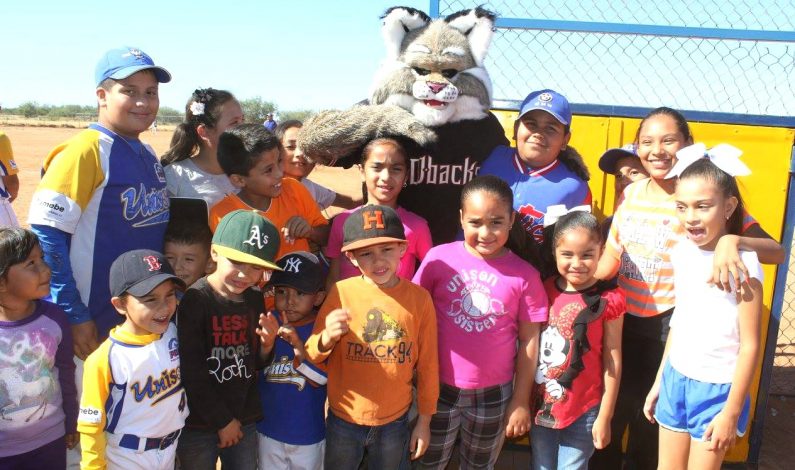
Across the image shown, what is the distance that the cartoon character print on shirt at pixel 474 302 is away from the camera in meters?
2.33

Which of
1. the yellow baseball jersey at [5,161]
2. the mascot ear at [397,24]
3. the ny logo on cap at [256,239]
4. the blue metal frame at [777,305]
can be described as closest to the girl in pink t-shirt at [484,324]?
the ny logo on cap at [256,239]

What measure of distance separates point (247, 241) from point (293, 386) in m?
0.67

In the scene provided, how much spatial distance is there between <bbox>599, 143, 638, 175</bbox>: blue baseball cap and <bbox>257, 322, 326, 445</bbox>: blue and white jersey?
6.13ft

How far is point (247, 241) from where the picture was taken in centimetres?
217

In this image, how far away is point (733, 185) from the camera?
218 cm

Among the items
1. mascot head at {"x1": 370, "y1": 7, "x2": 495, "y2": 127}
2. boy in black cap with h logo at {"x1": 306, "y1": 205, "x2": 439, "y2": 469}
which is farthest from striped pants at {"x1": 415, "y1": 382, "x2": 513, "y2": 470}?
mascot head at {"x1": 370, "y1": 7, "x2": 495, "y2": 127}

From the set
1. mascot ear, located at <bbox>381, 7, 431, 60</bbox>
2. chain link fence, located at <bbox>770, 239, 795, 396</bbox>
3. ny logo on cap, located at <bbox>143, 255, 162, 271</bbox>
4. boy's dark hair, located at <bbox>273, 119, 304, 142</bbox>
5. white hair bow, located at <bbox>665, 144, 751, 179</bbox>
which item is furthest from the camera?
chain link fence, located at <bbox>770, 239, 795, 396</bbox>

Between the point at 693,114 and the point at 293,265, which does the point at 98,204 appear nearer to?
the point at 293,265

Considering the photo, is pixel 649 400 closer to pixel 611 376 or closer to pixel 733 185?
pixel 611 376

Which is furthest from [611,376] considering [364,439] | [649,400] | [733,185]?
[364,439]

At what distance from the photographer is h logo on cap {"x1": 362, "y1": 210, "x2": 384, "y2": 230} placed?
7.22 feet

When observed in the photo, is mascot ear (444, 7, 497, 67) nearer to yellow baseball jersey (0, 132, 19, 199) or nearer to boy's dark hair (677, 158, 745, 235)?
boy's dark hair (677, 158, 745, 235)

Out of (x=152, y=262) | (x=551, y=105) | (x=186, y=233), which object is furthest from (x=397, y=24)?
(x=152, y=262)

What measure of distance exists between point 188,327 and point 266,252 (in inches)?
15.9
